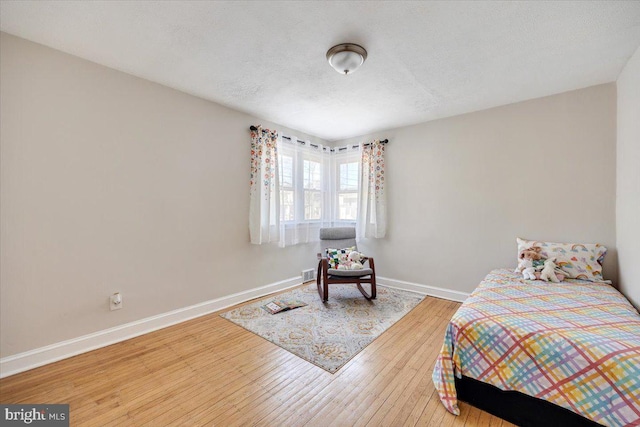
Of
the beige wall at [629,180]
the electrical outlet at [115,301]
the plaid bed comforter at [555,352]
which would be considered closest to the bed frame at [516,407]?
the plaid bed comforter at [555,352]

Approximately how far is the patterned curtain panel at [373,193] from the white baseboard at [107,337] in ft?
6.37

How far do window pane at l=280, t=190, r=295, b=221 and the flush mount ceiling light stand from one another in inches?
78.7

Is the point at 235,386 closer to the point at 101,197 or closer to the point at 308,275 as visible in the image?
the point at 101,197

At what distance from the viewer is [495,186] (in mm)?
3020

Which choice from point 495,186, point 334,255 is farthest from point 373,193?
point 495,186

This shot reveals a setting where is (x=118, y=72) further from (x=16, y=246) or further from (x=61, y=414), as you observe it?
(x=61, y=414)

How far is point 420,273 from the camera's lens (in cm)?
360

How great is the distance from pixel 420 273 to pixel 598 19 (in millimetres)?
2882

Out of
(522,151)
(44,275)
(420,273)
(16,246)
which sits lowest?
(420,273)

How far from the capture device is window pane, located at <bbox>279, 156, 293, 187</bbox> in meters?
3.68

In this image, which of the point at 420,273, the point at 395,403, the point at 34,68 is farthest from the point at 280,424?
the point at 34,68

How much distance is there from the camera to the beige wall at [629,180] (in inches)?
75.3

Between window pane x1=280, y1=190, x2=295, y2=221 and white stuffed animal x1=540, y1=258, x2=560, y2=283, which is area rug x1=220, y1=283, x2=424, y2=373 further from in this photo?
white stuffed animal x1=540, y1=258, x2=560, y2=283

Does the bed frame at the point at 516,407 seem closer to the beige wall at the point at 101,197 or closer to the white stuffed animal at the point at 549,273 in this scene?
the white stuffed animal at the point at 549,273
